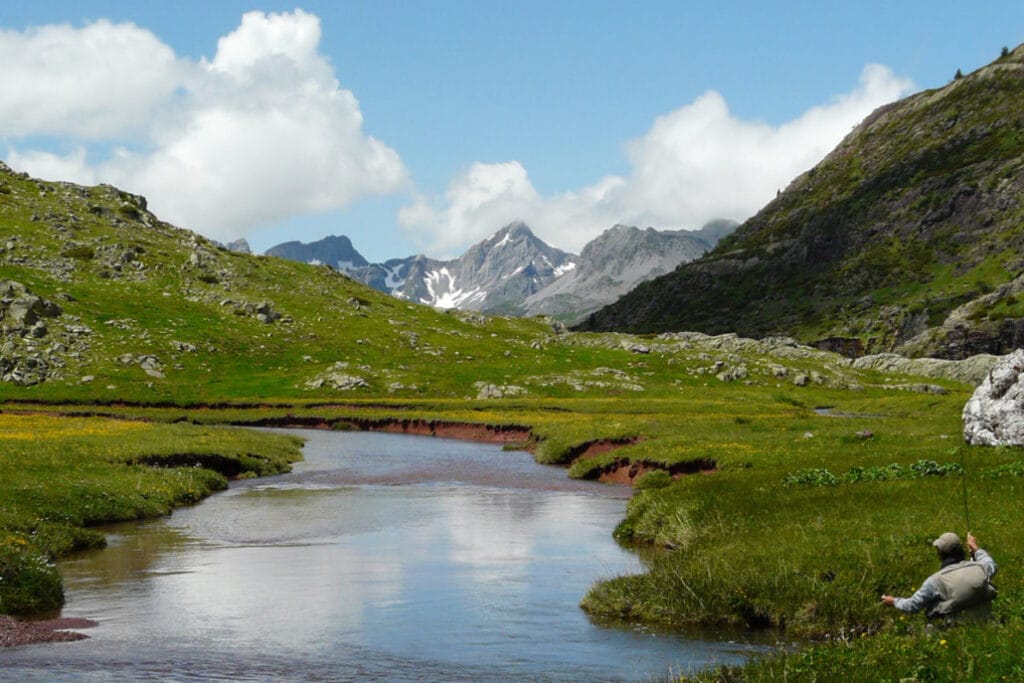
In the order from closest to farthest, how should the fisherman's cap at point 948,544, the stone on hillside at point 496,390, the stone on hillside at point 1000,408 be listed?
the fisherman's cap at point 948,544, the stone on hillside at point 1000,408, the stone on hillside at point 496,390

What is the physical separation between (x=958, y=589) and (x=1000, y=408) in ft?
94.5

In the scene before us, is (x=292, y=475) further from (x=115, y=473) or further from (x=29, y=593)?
(x=29, y=593)

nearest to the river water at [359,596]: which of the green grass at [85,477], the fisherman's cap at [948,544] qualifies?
the green grass at [85,477]

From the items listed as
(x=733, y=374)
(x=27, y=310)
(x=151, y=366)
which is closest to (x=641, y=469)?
(x=151, y=366)

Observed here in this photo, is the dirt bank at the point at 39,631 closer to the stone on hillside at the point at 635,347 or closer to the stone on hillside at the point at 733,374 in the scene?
the stone on hillside at the point at 733,374

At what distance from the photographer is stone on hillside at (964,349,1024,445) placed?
39.9 metres

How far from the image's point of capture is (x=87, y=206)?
591ft

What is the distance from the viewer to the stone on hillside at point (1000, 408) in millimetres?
39938

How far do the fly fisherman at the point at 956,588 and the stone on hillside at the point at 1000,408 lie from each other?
87.1ft

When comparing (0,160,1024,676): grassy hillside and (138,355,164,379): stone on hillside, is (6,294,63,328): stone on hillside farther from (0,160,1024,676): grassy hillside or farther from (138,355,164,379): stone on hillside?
(138,355,164,379): stone on hillside

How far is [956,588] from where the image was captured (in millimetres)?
16062

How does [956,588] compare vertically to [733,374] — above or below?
below

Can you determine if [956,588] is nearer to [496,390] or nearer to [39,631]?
[39,631]

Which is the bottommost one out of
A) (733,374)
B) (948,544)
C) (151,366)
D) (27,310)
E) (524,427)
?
(524,427)
